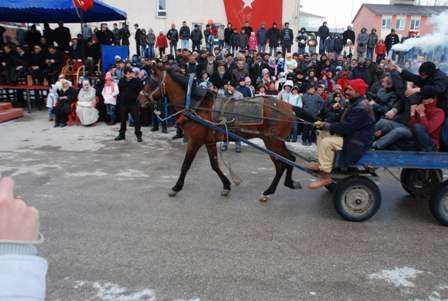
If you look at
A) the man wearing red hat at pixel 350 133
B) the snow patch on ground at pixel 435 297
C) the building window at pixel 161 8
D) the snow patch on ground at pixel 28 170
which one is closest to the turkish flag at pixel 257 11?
the building window at pixel 161 8

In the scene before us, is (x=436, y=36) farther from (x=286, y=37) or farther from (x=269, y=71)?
(x=286, y=37)

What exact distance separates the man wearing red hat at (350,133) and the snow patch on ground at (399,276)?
1549mm

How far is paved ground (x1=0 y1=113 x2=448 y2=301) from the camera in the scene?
12.9 feet

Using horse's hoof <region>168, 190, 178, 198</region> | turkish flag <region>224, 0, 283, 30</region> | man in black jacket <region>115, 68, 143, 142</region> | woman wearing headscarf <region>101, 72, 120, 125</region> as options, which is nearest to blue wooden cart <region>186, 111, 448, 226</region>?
horse's hoof <region>168, 190, 178, 198</region>

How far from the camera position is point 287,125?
21.3 ft

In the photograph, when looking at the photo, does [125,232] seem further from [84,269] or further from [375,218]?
[375,218]

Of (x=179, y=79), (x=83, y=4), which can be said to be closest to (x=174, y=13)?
(x=83, y=4)

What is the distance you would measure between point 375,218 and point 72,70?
13.0 meters

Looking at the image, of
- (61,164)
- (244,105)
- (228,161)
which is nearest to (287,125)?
(244,105)

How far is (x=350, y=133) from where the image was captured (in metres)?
5.36

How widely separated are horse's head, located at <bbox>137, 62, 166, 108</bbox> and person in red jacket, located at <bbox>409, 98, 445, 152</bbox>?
3.76m

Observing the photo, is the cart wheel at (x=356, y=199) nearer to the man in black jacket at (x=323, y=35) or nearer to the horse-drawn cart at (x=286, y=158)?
the horse-drawn cart at (x=286, y=158)

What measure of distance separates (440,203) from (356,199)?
1.09 meters

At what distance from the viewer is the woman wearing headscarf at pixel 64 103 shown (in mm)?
12716
